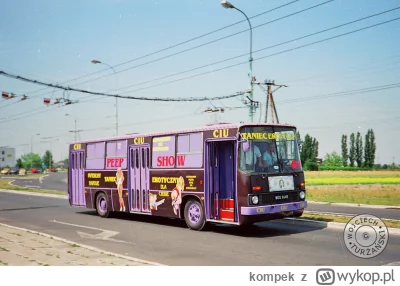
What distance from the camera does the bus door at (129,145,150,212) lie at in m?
16.6

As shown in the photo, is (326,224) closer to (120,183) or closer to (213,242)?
(213,242)

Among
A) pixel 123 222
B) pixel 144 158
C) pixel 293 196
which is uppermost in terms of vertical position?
pixel 144 158

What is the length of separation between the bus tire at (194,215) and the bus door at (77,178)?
7.22m

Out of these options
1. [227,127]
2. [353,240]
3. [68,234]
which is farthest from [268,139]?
[68,234]

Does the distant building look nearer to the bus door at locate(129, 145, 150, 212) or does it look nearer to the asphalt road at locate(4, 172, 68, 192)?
the asphalt road at locate(4, 172, 68, 192)

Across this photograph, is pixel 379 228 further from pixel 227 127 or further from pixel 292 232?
pixel 227 127

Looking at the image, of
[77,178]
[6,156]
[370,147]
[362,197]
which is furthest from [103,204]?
[6,156]

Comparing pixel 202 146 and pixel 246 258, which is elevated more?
pixel 202 146

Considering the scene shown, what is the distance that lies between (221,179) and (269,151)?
1644mm

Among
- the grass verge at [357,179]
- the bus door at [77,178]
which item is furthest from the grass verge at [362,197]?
the grass verge at [357,179]

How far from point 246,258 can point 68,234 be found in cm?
629

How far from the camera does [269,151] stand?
13.3 m

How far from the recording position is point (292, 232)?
45.2 feet

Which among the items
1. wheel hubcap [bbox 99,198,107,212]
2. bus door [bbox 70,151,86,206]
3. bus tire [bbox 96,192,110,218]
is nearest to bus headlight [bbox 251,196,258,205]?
bus tire [bbox 96,192,110,218]
